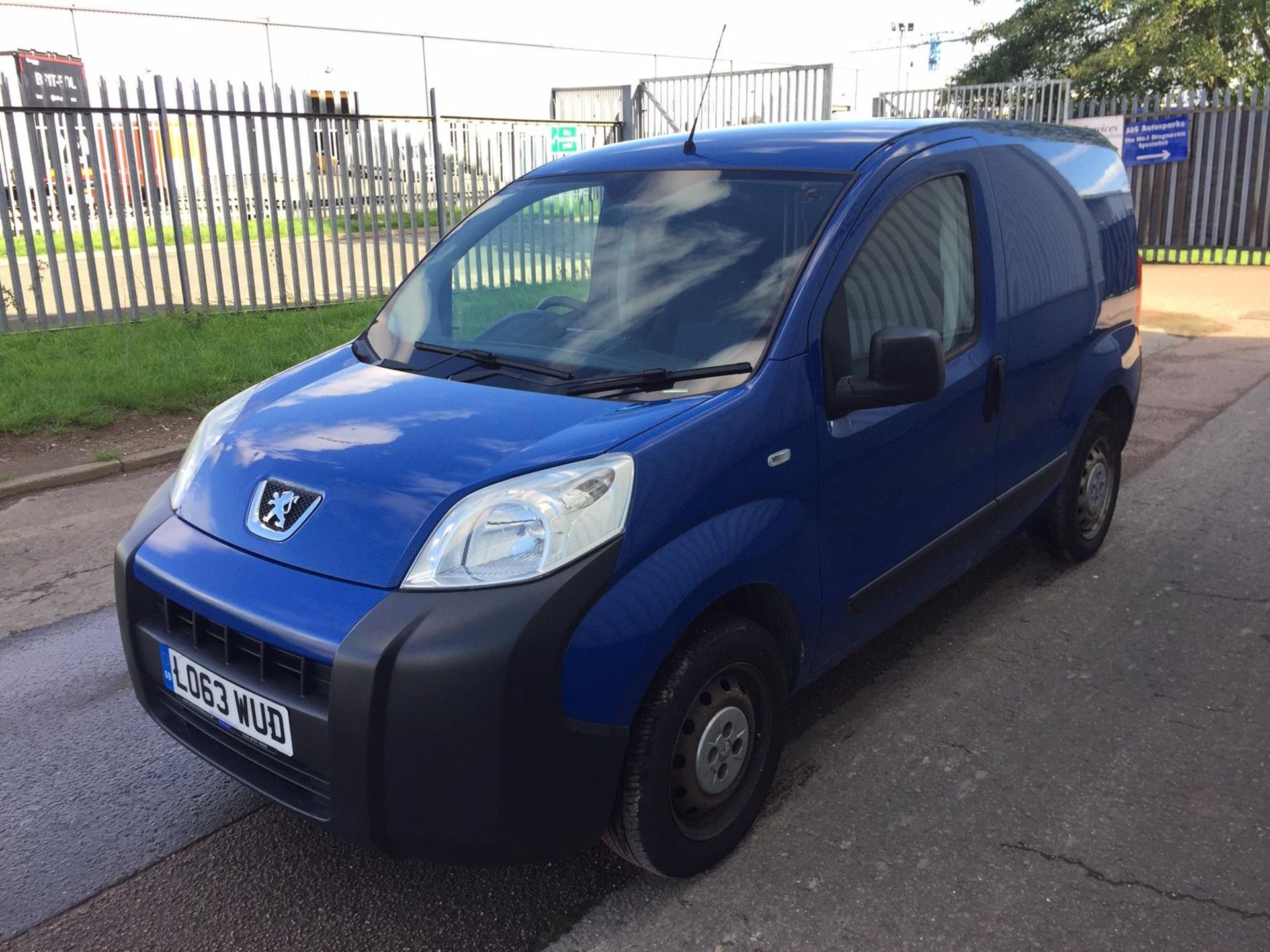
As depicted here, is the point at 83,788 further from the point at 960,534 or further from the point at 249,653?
the point at 960,534

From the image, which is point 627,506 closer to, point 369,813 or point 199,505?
point 369,813

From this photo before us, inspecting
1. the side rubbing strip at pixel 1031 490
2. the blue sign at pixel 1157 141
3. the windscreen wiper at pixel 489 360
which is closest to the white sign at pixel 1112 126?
the blue sign at pixel 1157 141

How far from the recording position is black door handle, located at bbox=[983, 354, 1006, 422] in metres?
3.52

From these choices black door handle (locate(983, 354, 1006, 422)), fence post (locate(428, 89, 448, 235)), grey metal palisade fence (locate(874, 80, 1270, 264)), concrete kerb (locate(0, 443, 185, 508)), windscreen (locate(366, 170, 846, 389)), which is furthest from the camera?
grey metal palisade fence (locate(874, 80, 1270, 264))

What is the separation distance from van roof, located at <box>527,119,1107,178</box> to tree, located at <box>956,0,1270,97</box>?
19.0 metres

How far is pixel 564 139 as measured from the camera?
1315 cm

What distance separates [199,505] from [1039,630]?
3.12 meters

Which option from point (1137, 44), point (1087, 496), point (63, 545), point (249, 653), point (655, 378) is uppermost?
point (1137, 44)

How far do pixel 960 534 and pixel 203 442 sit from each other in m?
2.39

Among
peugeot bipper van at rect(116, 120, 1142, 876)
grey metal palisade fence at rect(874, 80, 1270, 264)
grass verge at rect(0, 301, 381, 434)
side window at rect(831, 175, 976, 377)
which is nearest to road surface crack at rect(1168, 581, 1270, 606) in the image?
peugeot bipper van at rect(116, 120, 1142, 876)

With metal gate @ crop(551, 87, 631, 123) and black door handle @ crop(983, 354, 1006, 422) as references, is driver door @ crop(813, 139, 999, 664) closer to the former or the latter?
black door handle @ crop(983, 354, 1006, 422)

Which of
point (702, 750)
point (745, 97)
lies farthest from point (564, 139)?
point (702, 750)

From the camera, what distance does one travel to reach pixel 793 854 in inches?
109

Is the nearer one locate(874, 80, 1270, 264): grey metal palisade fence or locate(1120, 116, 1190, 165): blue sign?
locate(874, 80, 1270, 264): grey metal palisade fence
